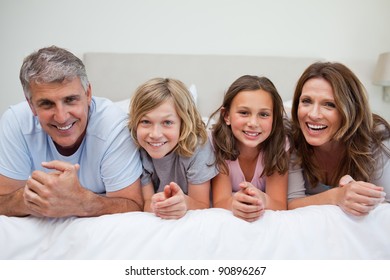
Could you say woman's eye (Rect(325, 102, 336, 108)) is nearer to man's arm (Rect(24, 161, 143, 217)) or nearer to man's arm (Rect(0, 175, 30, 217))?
man's arm (Rect(24, 161, 143, 217))

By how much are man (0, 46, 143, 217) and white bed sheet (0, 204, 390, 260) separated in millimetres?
74

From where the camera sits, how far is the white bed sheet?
0.83m

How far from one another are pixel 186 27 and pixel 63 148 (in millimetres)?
1319

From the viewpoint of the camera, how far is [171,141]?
1142mm

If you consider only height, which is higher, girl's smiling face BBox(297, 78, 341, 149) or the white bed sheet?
girl's smiling face BBox(297, 78, 341, 149)

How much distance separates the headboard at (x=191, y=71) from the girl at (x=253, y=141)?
33.5 inches

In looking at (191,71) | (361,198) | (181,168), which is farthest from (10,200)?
(191,71)

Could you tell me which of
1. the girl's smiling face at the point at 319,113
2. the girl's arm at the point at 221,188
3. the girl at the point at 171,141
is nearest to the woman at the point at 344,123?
the girl's smiling face at the point at 319,113

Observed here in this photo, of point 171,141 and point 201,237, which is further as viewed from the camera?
point 171,141

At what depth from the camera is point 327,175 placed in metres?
1.26

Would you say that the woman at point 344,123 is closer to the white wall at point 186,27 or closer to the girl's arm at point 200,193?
the girl's arm at point 200,193

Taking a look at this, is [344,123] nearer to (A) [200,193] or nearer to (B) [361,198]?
(B) [361,198]

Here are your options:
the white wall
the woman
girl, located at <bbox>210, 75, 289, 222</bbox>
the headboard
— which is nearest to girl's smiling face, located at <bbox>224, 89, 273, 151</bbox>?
girl, located at <bbox>210, 75, 289, 222</bbox>

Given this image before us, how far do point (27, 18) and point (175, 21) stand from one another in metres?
0.93
